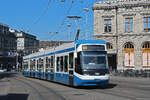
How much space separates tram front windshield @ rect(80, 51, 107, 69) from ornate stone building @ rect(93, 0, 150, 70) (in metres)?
34.4

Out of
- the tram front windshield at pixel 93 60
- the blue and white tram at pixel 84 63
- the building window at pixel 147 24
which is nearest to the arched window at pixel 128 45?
the building window at pixel 147 24

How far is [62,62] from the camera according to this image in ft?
69.4

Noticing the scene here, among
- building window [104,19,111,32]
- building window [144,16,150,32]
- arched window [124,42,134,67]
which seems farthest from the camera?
building window [104,19,111,32]

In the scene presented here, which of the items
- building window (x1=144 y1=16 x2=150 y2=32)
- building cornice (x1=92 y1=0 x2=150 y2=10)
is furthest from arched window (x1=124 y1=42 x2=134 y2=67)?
building cornice (x1=92 y1=0 x2=150 y2=10)

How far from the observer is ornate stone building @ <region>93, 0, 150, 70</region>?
5128 cm

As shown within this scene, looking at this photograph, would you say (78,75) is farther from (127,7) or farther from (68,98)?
(127,7)

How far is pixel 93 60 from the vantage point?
1741 cm

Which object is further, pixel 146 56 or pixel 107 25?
pixel 107 25

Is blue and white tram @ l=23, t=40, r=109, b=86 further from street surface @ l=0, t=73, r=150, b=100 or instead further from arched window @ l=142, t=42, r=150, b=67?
arched window @ l=142, t=42, r=150, b=67

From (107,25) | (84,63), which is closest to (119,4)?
(107,25)

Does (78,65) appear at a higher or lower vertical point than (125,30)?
lower

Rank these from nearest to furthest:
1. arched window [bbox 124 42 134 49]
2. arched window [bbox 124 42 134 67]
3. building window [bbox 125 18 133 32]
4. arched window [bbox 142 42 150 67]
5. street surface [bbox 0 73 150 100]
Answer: street surface [bbox 0 73 150 100] < arched window [bbox 142 42 150 67] < arched window [bbox 124 42 134 67] < arched window [bbox 124 42 134 49] < building window [bbox 125 18 133 32]

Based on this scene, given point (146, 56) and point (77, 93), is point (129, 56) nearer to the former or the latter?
point (146, 56)

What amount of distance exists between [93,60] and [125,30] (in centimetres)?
3706
